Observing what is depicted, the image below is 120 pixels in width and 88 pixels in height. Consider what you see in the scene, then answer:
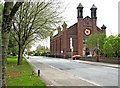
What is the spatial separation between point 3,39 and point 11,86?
422 centimetres

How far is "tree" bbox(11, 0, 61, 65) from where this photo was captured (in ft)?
108

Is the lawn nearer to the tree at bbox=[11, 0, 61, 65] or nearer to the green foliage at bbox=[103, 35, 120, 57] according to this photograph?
the tree at bbox=[11, 0, 61, 65]

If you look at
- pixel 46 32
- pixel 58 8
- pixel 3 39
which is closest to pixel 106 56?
pixel 46 32

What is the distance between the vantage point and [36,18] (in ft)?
113

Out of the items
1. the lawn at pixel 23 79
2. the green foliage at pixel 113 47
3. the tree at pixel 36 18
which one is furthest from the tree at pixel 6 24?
the green foliage at pixel 113 47

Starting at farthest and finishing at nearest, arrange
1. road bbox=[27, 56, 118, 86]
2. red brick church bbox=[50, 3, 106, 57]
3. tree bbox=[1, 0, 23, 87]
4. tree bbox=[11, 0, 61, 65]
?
red brick church bbox=[50, 3, 106, 57] → tree bbox=[11, 0, 61, 65] → road bbox=[27, 56, 118, 86] → tree bbox=[1, 0, 23, 87]

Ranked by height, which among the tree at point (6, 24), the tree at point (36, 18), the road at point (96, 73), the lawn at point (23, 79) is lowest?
the road at point (96, 73)

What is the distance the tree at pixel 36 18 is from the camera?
108 feet

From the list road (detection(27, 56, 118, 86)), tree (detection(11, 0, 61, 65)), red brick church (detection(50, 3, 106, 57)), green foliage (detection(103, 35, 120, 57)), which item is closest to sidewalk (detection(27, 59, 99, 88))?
road (detection(27, 56, 118, 86))

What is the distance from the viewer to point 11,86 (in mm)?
12883

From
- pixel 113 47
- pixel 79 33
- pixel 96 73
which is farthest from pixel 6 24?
pixel 79 33

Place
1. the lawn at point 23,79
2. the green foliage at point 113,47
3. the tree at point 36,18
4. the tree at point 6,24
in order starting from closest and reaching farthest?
1. the tree at point 6,24
2. the lawn at point 23,79
3. the tree at point 36,18
4. the green foliage at point 113,47

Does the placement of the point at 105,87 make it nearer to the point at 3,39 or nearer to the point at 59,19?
the point at 3,39

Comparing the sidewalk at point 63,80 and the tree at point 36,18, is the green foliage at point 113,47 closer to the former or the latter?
Answer: the tree at point 36,18
